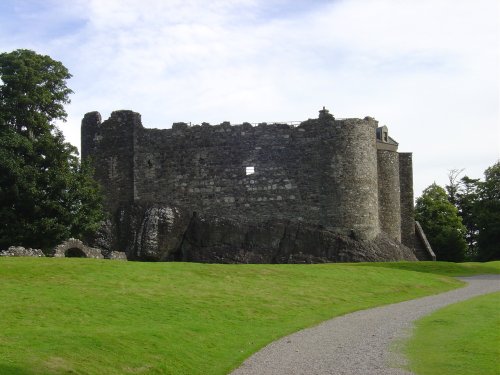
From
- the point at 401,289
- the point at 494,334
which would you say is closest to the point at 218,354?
the point at 494,334

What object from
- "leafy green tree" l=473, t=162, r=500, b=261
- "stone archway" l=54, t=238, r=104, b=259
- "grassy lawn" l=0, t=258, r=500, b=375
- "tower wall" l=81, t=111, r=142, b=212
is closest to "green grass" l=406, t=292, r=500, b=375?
"grassy lawn" l=0, t=258, r=500, b=375

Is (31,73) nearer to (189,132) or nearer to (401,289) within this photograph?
(189,132)

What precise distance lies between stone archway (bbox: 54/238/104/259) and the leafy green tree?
38.8 meters

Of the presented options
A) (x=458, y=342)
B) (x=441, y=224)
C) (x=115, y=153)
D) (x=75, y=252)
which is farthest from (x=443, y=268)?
(x=441, y=224)

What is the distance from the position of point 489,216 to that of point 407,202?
53.5 ft

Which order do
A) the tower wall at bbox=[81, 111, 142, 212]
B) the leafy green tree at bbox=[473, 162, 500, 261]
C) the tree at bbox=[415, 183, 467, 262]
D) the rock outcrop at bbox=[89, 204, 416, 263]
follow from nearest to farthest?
the rock outcrop at bbox=[89, 204, 416, 263] < the tower wall at bbox=[81, 111, 142, 212] < the leafy green tree at bbox=[473, 162, 500, 261] < the tree at bbox=[415, 183, 467, 262]

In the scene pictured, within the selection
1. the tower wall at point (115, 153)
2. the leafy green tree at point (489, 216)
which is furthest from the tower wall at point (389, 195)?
the tower wall at point (115, 153)

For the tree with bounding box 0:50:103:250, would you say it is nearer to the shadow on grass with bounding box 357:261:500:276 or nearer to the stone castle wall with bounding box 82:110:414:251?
the stone castle wall with bounding box 82:110:414:251

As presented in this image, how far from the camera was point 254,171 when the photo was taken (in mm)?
51812

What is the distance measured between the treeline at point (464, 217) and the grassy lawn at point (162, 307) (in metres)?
30.8

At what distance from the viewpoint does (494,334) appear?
2219 centimetres

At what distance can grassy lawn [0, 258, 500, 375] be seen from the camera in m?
18.0

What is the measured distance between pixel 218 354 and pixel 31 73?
29.3 m

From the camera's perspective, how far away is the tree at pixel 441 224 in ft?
231
